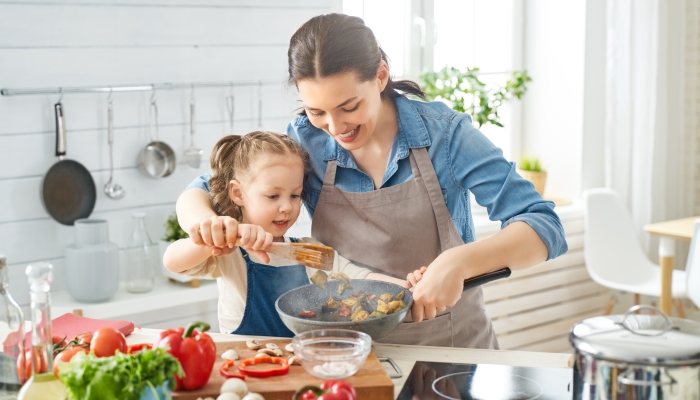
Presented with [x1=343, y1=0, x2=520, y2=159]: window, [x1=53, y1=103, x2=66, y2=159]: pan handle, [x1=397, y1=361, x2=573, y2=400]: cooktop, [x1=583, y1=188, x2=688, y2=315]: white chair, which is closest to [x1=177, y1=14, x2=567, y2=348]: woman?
[x1=397, y1=361, x2=573, y2=400]: cooktop

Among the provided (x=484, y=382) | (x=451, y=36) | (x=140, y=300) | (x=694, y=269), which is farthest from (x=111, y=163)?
(x=694, y=269)

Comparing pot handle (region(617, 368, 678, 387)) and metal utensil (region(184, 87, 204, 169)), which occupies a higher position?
metal utensil (region(184, 87, 204, 169))

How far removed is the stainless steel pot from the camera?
1.02 meters

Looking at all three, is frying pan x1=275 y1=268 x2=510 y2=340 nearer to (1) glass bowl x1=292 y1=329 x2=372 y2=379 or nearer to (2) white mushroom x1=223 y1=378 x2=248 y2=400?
(1) glass bowl x1=292 y1=329 x2=372 y2=379

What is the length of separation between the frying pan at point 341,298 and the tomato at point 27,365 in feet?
1.41

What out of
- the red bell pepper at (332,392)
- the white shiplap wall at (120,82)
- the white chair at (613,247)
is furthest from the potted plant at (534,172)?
the red bell pepper at (332,392)

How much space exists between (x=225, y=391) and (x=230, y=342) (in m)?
0.28

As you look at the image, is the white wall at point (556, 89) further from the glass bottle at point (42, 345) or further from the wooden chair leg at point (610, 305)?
the glass bottle at point (42, 345)

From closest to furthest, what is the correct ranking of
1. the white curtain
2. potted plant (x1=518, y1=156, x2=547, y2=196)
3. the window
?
the window
potted plant (x1=518, y1=156, x2=547, y2=196)
the white curtain

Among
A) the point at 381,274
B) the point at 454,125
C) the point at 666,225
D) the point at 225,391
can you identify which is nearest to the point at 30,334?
the point at 225,391

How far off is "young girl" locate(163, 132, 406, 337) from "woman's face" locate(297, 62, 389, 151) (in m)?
0.17

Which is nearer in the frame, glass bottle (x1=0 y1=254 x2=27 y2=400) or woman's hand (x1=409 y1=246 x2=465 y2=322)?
glass bottle (x1=0 y1=254 x2=27 y2=400)

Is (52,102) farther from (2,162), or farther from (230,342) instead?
(230,342)

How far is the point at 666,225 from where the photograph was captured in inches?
135
